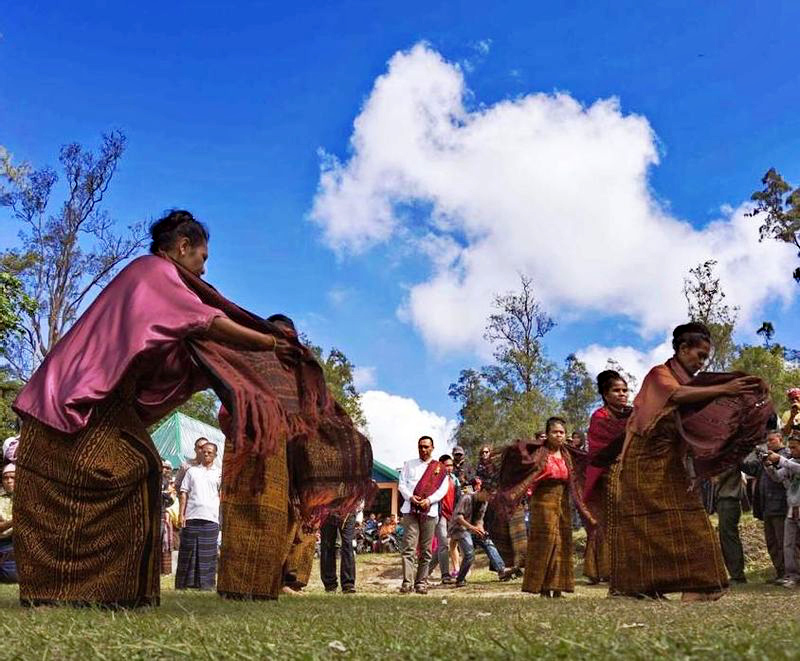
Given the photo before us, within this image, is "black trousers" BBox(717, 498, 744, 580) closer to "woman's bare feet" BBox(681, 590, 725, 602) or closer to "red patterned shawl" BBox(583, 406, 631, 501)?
"red patterned shawl" BBox(583, 406, 631, 501)

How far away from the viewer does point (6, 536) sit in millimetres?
9391

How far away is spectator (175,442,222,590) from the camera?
10164 mm

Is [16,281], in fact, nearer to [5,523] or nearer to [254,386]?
[5,523]

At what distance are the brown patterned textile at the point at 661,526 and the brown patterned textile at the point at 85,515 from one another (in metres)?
3.69

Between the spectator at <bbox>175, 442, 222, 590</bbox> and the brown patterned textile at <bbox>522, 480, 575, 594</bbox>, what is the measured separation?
3654 mm

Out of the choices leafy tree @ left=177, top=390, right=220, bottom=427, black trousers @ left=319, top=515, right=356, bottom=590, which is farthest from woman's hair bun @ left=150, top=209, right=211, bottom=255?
leafy tree @ left=177, top=390, right=220, bottom=427

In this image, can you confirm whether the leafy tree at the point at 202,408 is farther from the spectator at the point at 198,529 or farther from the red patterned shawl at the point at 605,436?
the red patterned shawl at the point at 605,436

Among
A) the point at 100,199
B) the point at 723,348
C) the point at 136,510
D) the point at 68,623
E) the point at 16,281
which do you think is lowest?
the point at 68,623

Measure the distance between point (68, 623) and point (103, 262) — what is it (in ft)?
84.7

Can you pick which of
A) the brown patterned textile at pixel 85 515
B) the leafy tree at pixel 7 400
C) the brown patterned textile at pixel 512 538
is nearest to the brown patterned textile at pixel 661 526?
Answer: the brown patterned textile at pixel 85 515

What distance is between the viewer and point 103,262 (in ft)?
92.1

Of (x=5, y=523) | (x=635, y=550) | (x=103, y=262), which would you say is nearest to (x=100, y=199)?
(x=103, y=262)

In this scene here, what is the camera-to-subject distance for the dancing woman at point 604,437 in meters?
8.18

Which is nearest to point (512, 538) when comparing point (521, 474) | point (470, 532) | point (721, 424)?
point (470, 532)
